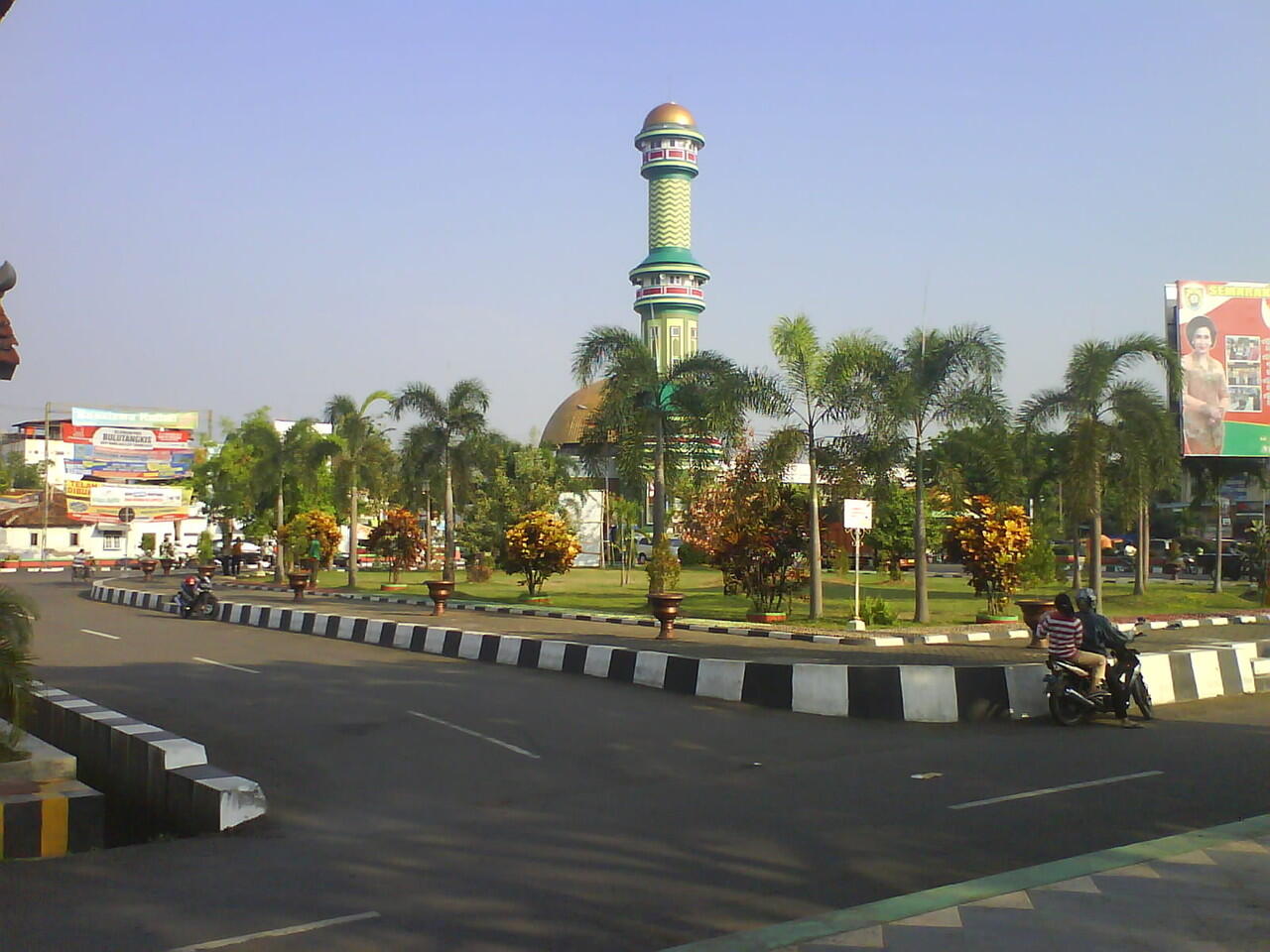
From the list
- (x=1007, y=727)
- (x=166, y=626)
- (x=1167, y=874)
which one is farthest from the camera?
(x=166, y=626)

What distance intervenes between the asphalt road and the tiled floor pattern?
1.66 ft

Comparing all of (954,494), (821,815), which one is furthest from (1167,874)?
(954,494)

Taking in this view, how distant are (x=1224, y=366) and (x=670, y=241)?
67.3 metres

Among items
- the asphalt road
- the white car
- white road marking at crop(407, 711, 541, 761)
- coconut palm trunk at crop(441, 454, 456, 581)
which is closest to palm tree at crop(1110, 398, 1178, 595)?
the asphalt road

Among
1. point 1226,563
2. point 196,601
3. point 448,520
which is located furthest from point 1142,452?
point 196,601

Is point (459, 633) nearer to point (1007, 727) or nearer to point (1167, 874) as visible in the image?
point (1007, 727)

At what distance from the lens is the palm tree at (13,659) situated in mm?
7723

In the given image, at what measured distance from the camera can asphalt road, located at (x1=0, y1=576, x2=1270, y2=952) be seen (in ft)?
18.8

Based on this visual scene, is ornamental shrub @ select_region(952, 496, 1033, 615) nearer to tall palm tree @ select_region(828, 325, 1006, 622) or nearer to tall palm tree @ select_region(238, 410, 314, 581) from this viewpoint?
tall palm tree @ select_region(828, 325, 1006, 622)

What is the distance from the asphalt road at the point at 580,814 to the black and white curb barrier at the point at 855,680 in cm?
34

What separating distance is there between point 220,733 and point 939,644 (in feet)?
46.7

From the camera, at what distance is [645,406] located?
99.7 feet

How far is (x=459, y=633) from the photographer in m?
19.3

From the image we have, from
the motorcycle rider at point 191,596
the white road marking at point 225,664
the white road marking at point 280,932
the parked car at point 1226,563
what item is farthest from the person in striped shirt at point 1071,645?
the parked car at point 1226,563
